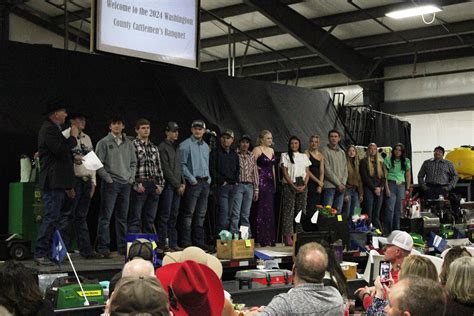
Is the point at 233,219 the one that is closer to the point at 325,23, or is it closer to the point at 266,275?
the point at 266,275

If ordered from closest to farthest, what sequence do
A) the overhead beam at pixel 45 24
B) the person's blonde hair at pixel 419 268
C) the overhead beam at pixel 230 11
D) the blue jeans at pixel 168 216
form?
1. the person's blonde hair at pixel 419 268
2. the blue jeans at pixel 168 216
3. the overhead beam at pixel 230 11
4. the overhead beam at pixel 45 24

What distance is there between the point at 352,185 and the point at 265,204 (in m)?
Result: 1.70

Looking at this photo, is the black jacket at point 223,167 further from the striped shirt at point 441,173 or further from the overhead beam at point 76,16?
the overhead beam at point 76,16

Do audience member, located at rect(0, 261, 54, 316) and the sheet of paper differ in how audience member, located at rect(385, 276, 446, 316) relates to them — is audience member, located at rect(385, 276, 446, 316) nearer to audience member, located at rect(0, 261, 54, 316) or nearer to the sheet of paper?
audience member, located at rect(0, 261, 54, 316)

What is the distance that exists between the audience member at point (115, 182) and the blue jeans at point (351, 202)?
4.00 metres

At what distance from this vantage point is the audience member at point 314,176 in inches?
398

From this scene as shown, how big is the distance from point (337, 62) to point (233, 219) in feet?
28.0

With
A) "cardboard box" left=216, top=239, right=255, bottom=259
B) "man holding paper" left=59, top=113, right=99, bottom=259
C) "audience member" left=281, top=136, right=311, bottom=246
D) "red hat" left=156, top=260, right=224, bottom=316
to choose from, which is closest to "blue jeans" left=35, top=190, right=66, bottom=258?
"man holding paper" left=59, top=113, right=99, bottom=259

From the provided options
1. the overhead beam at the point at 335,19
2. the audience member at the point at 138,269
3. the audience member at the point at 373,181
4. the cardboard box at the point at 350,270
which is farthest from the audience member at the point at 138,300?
the overhead beam at the point at 335,19

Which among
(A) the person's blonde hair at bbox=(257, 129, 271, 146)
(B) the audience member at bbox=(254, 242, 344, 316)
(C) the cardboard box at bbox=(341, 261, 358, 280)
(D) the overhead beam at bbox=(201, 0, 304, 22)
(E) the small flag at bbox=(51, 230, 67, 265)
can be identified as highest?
(D) the overhead beam at bbox=(201, 0, 304, 22)

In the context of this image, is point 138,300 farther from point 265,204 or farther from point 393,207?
point 393,207

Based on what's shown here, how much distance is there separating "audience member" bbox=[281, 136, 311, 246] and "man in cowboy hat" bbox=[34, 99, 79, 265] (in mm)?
3548

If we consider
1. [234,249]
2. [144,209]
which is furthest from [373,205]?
[144,209]

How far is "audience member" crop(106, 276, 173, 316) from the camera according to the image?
1925 mm
